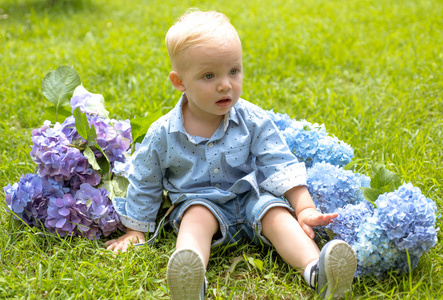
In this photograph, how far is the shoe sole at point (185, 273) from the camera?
5.93 ft

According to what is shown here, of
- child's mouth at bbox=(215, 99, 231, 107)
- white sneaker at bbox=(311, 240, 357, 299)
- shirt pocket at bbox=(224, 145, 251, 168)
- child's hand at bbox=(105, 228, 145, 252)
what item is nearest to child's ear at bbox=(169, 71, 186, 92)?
child's mouth at bbox=(215, 99, 231, 107)

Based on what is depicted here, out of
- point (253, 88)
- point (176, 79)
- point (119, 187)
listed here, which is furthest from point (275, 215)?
point (253, 88)

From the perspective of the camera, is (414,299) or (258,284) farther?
(258,284)

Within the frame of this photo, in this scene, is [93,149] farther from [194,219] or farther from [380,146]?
[380,146]

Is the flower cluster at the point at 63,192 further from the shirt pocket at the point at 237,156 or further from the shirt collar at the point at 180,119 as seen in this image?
the shirt pocket at the point at 237,156

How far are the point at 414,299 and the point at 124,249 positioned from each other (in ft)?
4.08

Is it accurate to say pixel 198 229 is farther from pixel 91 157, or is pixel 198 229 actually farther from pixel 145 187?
pixel 91 157

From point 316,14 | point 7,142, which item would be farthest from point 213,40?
point 316,14

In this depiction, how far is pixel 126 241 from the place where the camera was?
2.32 meters

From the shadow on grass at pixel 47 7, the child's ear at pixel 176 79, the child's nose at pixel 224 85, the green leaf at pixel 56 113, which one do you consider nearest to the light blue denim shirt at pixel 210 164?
the child's ear at pixel 176 79

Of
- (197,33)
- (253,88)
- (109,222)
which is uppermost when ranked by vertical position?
(197,33)

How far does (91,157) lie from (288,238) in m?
1.05

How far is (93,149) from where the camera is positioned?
8.36 feet

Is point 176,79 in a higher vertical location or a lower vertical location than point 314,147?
higher
